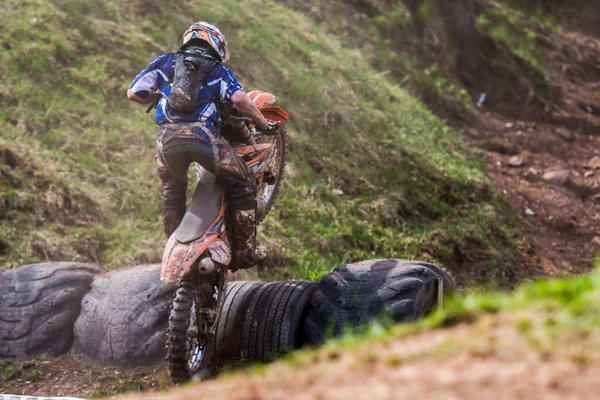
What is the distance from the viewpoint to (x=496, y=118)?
18469 millimetres

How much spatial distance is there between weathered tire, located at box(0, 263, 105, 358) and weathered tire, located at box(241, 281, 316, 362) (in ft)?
5.12

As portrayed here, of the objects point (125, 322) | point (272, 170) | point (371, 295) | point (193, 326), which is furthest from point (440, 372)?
point (272, 170)

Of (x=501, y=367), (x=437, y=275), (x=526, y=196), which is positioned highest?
(x=501, y=367)

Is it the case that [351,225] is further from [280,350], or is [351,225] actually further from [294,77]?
[280,350]

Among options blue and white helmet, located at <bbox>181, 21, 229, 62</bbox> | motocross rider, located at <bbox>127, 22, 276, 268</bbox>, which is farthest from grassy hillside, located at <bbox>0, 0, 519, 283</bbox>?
blue and white helmet, located at <bbox>181, 21, 229, 62</bbox>

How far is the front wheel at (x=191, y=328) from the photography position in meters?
5.56

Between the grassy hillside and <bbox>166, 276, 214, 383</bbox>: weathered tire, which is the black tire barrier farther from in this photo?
the grassy hillside

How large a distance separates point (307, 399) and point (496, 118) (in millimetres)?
16441

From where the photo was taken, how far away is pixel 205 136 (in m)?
5.90

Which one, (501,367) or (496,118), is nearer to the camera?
(501,367)

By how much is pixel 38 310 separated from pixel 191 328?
1779mm

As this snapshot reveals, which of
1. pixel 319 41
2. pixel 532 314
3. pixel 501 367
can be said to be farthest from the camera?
pixel 319 41

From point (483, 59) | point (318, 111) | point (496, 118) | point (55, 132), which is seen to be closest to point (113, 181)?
point (55, 132)

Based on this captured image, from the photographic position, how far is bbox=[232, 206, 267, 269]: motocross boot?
6364 mm
